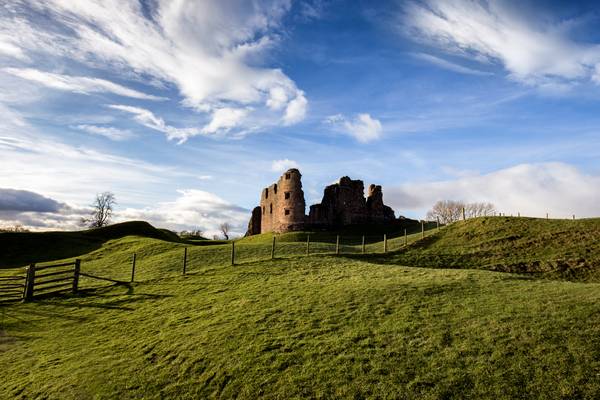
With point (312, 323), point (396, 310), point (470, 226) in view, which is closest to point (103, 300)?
point (312, 323)

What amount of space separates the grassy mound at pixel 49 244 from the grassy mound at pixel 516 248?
143 feet

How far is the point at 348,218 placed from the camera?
8369cm

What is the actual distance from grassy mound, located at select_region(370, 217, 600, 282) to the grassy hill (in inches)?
117

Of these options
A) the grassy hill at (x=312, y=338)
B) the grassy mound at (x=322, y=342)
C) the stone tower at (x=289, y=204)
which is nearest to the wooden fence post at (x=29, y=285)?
the grassy hill at (x=312, y=338)

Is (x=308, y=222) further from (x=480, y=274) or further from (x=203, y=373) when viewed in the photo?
(x=203, y=373)

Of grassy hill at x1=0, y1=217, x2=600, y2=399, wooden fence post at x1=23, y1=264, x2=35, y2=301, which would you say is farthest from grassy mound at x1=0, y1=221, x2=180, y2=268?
grassy hill at x1=0, y1=217, x2=600, y2=399

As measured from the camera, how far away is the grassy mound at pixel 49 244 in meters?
52.5

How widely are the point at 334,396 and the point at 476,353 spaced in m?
5.12

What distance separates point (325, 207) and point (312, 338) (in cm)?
6909

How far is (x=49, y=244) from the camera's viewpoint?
59.7 m

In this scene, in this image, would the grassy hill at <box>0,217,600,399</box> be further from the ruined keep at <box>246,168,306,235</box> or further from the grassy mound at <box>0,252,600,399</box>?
the ruined keep at <box>246,168,306,235</box>

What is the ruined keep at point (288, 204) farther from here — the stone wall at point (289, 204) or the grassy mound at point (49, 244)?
the grassy mound at point (49, 244)

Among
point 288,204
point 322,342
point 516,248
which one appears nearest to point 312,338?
point 322,342

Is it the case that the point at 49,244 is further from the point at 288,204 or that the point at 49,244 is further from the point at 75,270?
the point at 288,204
